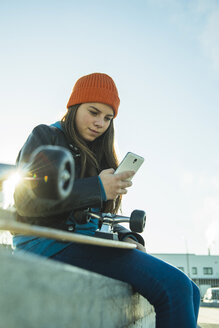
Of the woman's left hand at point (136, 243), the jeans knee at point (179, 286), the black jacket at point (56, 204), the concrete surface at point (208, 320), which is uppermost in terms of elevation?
the black jacket at point (56, 204)

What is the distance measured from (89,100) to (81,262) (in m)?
1.26

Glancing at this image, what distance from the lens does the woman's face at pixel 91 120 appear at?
2312 millimetres

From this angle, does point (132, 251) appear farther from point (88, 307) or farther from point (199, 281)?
point (199, 281)

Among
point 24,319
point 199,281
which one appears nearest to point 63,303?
point 24,319

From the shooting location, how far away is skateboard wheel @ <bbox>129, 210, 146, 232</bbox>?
5.78ft

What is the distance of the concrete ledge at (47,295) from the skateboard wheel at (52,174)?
165mm

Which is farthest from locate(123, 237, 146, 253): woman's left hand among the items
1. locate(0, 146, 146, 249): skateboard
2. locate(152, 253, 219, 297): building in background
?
locate(152, 253, 219, 297): building in background

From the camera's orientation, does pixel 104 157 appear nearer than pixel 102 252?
No

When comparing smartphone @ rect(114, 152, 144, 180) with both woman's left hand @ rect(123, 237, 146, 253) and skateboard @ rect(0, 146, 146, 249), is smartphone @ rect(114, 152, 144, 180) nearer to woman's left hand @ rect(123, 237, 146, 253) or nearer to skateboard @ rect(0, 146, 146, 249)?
woman's left hand @ rect(123, 237, 146, 253)

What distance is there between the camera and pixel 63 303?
0.80 meters

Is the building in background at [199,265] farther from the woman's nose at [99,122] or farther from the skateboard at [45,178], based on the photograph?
the skateboard at [45,178]

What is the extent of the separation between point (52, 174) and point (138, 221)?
3.87 ft

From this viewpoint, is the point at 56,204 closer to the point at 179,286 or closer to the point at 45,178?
the point at 45,178

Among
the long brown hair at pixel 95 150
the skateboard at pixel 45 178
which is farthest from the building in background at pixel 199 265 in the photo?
the skateboard at pixel 45 178
